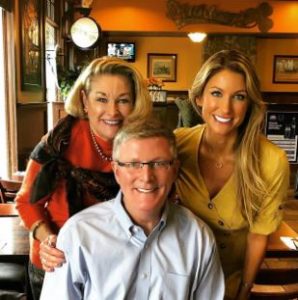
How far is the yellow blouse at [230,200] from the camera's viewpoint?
4.66ft

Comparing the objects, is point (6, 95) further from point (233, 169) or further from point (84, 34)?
point (233, 169)

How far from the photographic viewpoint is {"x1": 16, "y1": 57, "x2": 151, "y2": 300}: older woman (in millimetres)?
1364

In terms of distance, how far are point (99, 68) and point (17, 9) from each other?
2933 millimetres

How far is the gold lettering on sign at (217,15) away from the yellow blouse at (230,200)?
6.58m

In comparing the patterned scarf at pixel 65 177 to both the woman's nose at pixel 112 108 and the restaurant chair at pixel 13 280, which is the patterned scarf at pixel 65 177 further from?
the restaurant chair at pixel 13 280

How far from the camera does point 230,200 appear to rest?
145 centimetres

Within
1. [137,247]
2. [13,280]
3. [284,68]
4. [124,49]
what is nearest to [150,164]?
[137,247]

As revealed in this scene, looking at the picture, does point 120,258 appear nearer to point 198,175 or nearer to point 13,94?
point 198,175

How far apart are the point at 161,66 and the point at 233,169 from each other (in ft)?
28.1

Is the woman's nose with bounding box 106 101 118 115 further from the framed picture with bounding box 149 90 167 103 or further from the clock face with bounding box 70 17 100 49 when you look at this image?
the framed picture with bounding box 149 90 167 103

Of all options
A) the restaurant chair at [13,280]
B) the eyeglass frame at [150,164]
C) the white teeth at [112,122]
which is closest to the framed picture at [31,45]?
the restaurant chair at [13,280]

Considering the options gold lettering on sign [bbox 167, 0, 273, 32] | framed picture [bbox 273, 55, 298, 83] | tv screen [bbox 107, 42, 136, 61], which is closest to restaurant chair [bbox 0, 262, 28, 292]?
gold lettering on sign [bbox 167, 0, 273, 32]

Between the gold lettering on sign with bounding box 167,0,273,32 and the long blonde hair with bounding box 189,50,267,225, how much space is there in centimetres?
653

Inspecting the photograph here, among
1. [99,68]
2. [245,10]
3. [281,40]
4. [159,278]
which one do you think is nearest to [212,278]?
[159,278]
